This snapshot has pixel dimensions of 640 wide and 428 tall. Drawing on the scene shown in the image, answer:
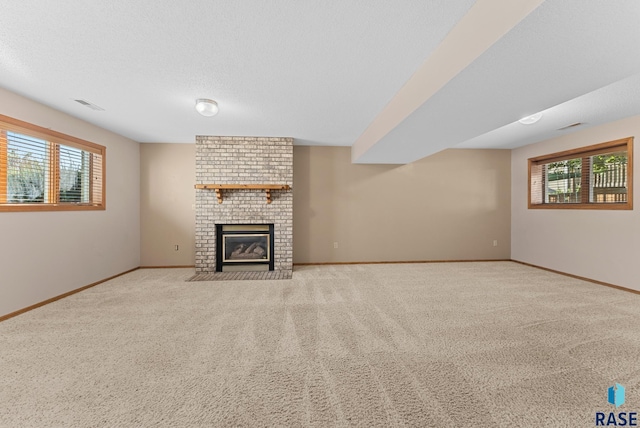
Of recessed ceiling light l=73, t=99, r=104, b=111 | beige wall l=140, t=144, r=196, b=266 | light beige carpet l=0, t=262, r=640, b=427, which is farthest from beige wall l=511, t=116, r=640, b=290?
recessed ceiling light l=73, t=99, r=104, b=111

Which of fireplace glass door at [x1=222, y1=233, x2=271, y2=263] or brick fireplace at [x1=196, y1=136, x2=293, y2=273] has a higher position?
brick fireplace at [x1=196, y1=136, x2=293, y2=273]

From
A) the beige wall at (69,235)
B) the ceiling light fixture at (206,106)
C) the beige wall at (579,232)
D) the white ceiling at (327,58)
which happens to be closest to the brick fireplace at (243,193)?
the beige wall at (69,235)

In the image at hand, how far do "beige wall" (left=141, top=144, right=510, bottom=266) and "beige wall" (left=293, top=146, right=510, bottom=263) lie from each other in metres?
0.02

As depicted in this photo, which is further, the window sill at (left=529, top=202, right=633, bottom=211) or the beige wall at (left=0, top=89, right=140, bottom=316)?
the window sill at (left=529, top=202, right=633, bottom=211)

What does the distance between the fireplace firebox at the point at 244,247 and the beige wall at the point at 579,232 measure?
521 cm

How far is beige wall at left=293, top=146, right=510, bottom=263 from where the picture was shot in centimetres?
565

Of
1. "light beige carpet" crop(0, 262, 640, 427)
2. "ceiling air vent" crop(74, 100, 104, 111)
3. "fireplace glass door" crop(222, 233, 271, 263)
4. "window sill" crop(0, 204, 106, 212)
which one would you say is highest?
"ceiling air vent" crop(74, 100, 104, 111)

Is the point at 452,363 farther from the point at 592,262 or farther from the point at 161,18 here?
the point at 592,262

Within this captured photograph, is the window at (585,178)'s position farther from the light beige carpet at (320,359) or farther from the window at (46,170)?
the window at (46,170)

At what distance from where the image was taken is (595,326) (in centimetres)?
268

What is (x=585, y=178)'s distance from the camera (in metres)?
4.68

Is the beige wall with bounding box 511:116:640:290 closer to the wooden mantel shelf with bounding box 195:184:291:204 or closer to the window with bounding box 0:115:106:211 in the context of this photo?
the wooden mantel shelf with bounding box 195:184:291:204

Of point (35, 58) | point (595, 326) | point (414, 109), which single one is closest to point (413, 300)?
point (595, 326)

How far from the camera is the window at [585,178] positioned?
4.09 metres
